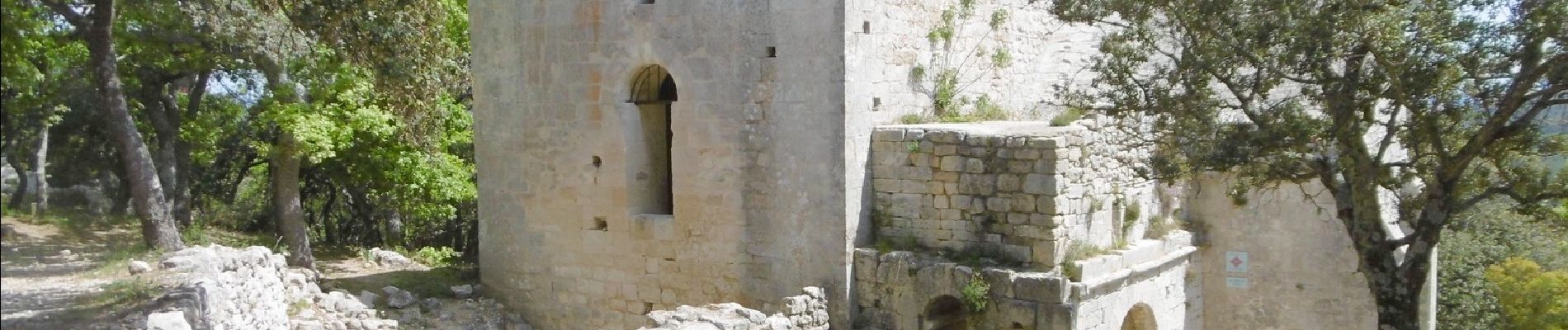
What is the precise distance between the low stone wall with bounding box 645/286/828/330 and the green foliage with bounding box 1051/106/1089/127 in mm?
2673

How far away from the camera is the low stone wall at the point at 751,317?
10602 mm

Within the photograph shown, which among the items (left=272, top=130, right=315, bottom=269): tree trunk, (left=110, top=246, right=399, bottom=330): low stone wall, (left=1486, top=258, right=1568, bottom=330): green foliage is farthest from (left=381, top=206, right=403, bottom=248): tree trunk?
(left=1486, top=258, right=1568, bottom=330): green foliage

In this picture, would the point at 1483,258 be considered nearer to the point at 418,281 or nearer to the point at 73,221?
the point at 418,281

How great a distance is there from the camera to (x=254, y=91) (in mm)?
17766

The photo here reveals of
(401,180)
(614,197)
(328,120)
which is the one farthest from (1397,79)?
(401,180)

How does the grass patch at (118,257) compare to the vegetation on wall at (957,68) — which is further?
the vegetation on wall at (957,68)

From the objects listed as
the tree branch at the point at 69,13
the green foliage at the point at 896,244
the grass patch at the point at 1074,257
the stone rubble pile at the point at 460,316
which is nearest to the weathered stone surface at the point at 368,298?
the stone rubble pile at the point at 460,316

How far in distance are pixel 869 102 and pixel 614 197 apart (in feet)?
9.72

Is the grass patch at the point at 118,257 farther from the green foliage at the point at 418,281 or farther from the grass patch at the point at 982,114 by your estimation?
the grass patch at the point at 982,114

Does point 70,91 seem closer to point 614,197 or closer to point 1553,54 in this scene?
point 614,197

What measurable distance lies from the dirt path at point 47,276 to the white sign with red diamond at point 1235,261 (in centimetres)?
1113

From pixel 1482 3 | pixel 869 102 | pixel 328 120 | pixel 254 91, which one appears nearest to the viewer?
pixel 1482 3

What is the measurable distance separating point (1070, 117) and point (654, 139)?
166 inches

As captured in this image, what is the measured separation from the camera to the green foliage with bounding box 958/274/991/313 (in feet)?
35.4
